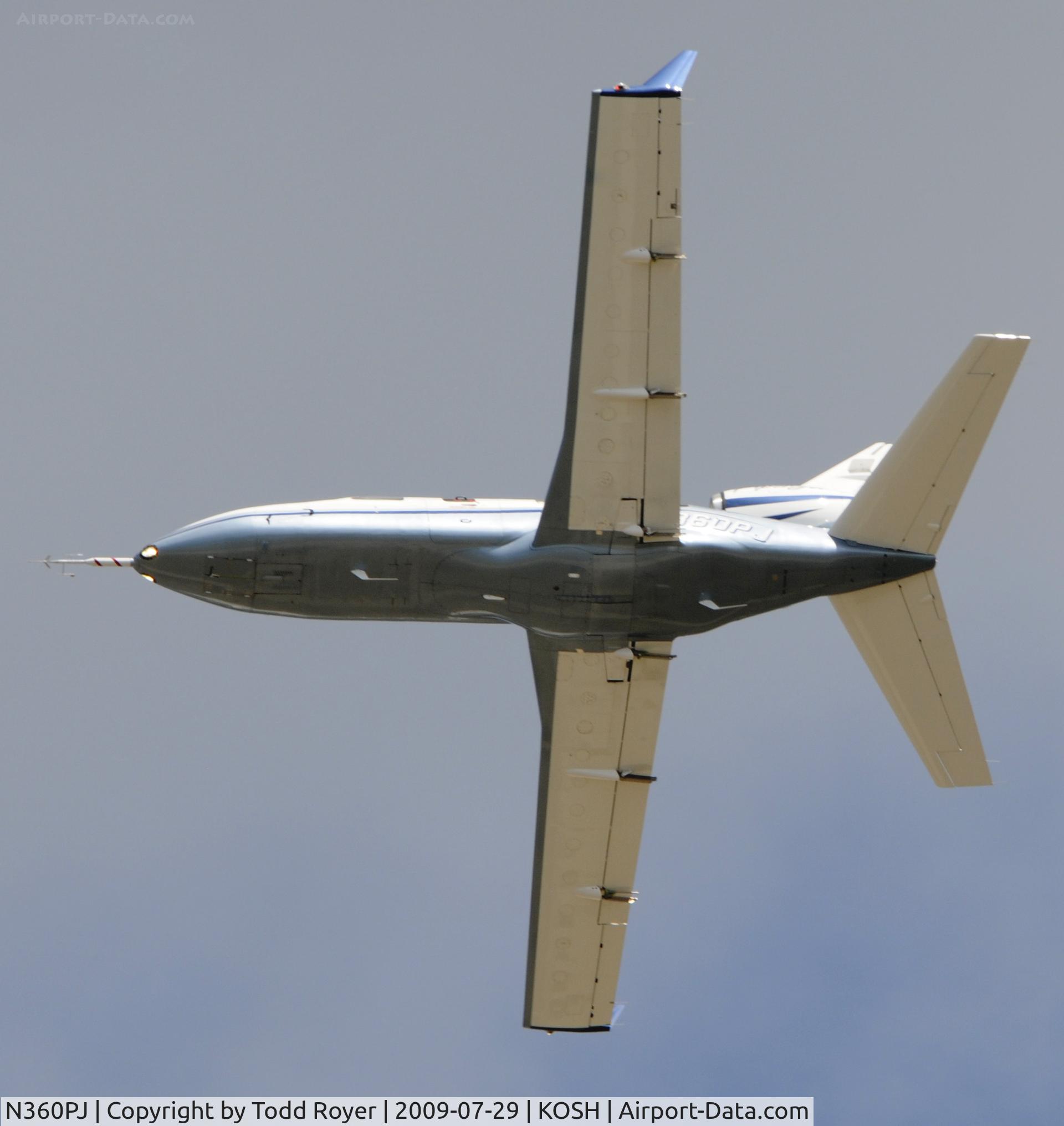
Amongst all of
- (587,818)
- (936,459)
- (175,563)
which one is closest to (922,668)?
(936,459)

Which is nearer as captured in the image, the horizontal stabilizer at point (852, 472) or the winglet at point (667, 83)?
the winglet at point (667, 83)

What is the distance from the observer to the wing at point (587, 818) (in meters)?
35.2

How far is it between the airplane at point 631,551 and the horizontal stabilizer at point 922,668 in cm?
3

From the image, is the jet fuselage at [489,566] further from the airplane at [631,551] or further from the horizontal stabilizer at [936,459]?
the horizontal stabilizer at [936,459]

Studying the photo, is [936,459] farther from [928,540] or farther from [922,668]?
[922,668]

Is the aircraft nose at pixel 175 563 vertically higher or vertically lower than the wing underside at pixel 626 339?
lower

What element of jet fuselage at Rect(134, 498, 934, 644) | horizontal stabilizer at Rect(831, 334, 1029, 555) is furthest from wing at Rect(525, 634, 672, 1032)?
horizontal stabilizer at Rect(831, 334, 1029, 555)

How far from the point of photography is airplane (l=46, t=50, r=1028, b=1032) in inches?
1286

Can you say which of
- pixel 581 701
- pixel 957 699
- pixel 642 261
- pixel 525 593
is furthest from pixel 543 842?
pixel 642 261

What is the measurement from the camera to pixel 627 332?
105 feet

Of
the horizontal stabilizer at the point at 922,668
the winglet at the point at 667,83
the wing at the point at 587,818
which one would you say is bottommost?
the wing at the point at 587,818

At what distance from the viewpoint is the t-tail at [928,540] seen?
109 feet

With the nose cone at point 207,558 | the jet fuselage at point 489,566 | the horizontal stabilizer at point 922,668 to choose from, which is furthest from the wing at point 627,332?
the nose cone at point 207,558

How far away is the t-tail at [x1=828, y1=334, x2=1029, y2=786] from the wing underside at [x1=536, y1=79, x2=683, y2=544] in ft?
11.7
